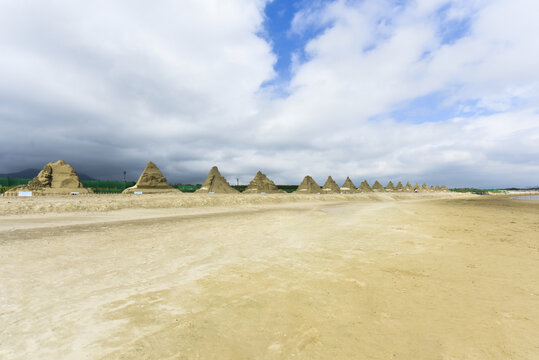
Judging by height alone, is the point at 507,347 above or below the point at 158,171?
below

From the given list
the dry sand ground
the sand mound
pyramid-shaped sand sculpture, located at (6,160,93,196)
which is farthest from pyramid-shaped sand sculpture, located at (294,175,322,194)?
the sand mound

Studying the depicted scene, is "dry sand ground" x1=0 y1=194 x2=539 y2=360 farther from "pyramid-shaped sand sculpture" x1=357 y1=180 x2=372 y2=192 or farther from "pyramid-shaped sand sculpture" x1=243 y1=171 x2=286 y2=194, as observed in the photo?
"pyramid-shaped sand sculpture" x1=357 y1=180 x2=372 y2=192

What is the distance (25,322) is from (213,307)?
3095 mm

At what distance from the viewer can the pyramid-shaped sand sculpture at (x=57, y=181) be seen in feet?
122

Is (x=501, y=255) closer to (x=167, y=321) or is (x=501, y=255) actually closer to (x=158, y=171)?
(x=167, y=321)

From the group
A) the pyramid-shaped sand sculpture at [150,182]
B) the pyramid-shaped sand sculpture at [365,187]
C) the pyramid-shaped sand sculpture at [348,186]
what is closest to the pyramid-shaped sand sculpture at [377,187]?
the pyramid-shaped sand sculpture at [365,187]

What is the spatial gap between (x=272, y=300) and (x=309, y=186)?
5877 centimetres

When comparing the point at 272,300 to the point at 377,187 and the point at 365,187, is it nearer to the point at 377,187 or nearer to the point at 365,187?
the point at 365,187

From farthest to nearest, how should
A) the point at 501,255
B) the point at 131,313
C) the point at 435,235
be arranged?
1. the point at 435,235
2. the point at 501,255
3. the point at 131,313

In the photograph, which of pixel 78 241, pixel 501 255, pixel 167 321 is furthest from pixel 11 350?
pixel 501 255

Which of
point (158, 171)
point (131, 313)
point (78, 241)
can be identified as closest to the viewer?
point (131, 313)

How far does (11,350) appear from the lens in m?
3.03

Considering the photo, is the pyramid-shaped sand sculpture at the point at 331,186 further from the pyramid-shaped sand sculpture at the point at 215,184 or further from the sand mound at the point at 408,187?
the sand mound at the point at 408,187

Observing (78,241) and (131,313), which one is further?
(78,241)
